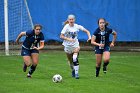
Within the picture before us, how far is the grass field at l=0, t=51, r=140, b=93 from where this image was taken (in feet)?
42.9

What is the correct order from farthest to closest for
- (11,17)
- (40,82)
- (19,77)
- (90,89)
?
(11,17)
(19,77)
(40,82)
(90,89)

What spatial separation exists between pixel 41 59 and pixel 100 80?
26.2 feet

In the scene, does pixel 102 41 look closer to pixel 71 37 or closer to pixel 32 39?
pixel 71 37

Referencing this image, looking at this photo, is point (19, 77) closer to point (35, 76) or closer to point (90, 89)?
point (35, 76)

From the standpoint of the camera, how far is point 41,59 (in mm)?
22875

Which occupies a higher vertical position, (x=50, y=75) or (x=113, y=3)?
(x=113, y=3)

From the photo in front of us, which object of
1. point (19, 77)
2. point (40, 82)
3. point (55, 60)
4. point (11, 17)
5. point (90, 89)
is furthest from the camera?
point (11, 17)

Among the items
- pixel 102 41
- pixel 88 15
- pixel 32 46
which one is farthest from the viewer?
pixel 88 15

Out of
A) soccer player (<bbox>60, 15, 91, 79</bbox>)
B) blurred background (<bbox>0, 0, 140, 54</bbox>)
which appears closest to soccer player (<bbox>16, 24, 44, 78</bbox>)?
soccer player (<bbox>60, 15, 91, 79</bbox>)

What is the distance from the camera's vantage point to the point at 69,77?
635 inches

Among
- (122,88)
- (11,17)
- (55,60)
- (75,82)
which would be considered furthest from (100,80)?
(11,17)

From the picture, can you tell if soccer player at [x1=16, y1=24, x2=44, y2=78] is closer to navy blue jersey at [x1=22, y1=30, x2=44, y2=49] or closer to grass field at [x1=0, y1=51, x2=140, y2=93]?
navy blue jersey at [x1=22, y1=30, x2=44, y2=49]

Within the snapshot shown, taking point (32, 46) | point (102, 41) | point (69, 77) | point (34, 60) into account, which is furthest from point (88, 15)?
point (34, 60)

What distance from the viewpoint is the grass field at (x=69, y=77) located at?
13078mm
